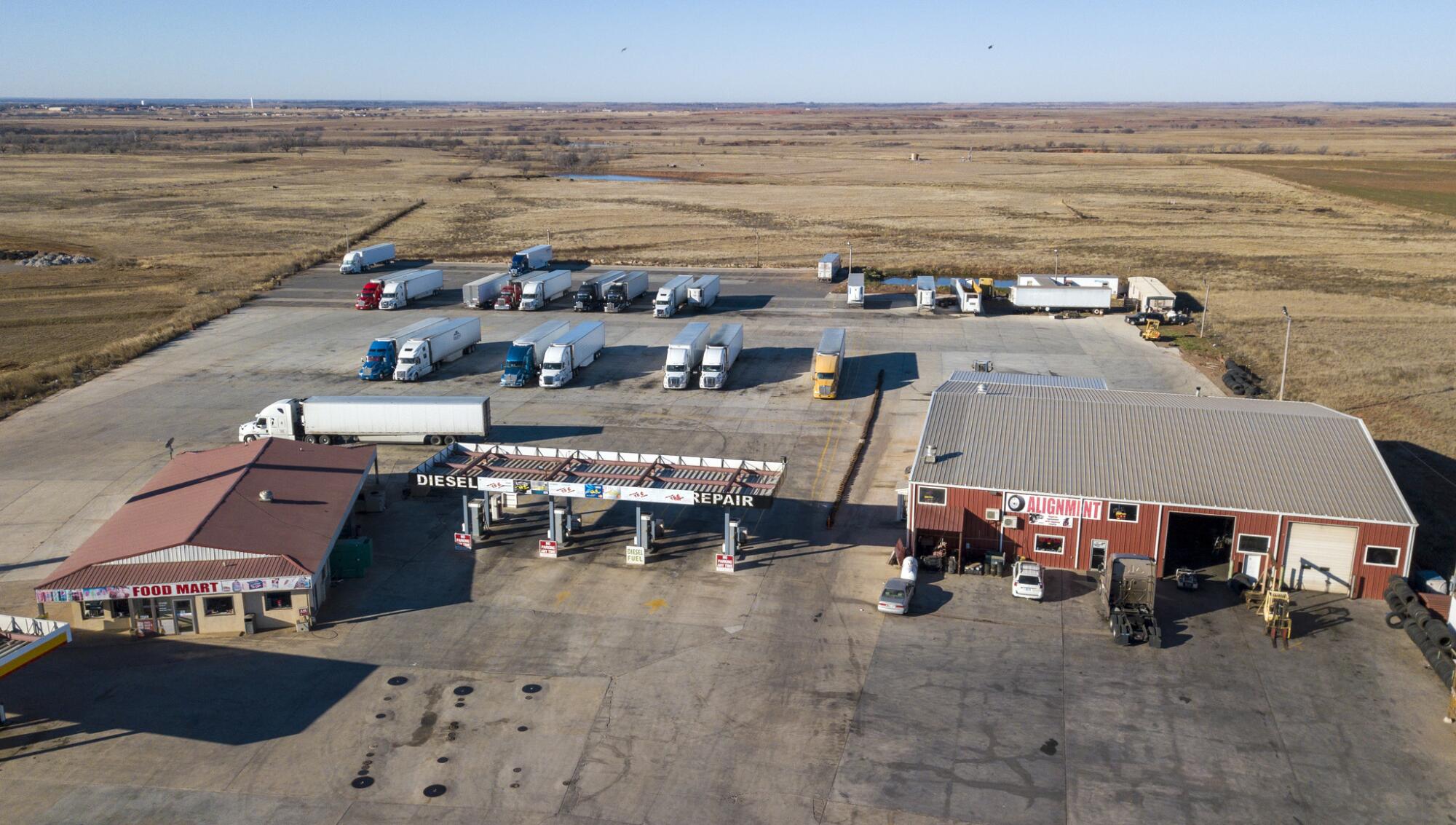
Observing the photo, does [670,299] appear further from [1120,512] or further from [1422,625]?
[1422,625]

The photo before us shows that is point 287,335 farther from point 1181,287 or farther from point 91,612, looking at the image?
point 1181,287

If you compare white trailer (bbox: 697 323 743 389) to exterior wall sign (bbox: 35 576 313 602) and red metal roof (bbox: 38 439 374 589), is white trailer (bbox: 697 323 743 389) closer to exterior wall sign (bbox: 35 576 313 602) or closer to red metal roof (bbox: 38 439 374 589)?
red metal roof (bbox: 38 439 374 589)

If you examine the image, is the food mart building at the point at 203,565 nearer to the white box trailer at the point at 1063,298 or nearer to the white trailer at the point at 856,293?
the white trailer at the point at 856,293

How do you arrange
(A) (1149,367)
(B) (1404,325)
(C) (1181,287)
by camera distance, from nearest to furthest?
(A) (1149,367), (B) (1404,325), (C) (1181,287)

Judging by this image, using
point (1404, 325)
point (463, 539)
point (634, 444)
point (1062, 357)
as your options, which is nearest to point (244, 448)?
point (463, 539)

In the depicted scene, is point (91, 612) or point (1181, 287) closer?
point (91, 612)

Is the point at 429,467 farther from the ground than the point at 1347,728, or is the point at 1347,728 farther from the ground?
the point at 429,467

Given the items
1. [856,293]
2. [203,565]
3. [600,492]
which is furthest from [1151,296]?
[203,565]

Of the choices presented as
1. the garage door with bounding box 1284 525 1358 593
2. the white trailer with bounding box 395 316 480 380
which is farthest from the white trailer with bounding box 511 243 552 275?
the garage door with bounding box 1284 525 1358 593
